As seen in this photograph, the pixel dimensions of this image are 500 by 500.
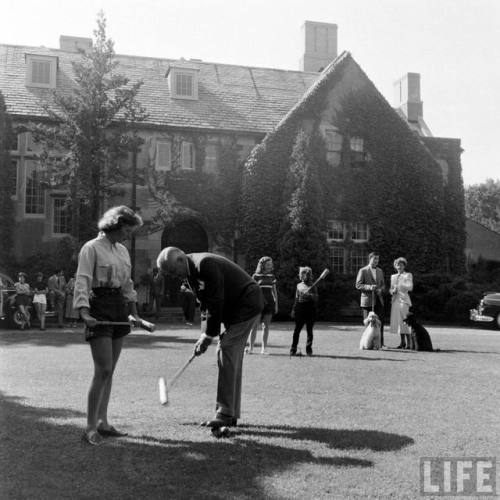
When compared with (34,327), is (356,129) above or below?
above

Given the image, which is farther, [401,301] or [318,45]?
[318,45]

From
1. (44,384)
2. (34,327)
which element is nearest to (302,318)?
(44,384)

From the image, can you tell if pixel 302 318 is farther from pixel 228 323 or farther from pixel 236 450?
pixel 236 450

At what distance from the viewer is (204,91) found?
101 feet

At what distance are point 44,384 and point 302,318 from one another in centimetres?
513

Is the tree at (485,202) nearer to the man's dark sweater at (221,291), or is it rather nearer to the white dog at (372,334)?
the white dog at (372,334)

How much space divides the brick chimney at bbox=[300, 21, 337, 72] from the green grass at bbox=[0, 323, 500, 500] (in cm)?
2870

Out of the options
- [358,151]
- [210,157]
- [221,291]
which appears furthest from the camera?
[358,151]

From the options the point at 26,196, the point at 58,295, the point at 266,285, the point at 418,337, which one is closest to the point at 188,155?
the point at 26,196

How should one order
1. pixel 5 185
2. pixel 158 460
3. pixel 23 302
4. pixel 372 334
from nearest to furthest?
pixel 158 460
pixel 372 334
pixel 23 302
pixel 5 185

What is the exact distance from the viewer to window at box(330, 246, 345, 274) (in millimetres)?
28430

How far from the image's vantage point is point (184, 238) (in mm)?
27547

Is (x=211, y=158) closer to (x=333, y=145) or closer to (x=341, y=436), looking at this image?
(x=333, y=145)

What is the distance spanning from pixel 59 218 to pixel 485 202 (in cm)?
5492
